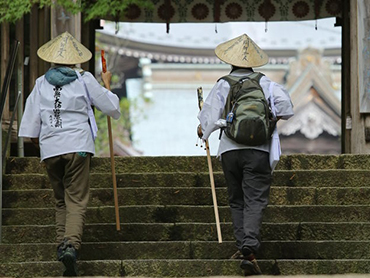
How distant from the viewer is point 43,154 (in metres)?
7.77

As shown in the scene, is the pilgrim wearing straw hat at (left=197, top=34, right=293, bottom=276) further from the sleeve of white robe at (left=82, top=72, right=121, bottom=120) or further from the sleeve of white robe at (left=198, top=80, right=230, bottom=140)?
the sleeve of white robe at (left=82, top=72, right=121, bottom=120)

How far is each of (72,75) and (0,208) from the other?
155 cm

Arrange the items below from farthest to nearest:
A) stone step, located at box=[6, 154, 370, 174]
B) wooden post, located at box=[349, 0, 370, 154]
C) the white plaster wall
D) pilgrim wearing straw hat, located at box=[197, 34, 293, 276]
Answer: the white plaster wall → wooden post, located at box=[349, 0, 370, 154] → stone step, located at box=[6, 154, 370, 174] → pilgrim wearing straw hat, located at box=[197, 34, 293, 276]

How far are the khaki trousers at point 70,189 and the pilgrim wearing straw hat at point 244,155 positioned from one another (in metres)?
1.12

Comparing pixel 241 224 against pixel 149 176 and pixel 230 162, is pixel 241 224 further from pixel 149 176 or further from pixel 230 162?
pixel 149 176

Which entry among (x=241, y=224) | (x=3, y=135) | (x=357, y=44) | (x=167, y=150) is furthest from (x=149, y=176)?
(x=167, y=150)

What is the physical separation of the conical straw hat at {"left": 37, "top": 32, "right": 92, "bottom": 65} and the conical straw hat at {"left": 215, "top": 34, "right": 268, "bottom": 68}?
1182 mm

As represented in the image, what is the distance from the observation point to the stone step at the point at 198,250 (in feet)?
26.3

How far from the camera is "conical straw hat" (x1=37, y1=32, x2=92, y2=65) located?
7926 mm

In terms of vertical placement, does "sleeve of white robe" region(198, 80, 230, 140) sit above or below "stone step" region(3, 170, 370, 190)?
above

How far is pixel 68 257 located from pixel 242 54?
2292mm

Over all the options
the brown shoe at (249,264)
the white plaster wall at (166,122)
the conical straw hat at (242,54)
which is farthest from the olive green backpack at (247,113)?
the white plaster wall at (166,122)

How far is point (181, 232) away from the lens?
8.51 m

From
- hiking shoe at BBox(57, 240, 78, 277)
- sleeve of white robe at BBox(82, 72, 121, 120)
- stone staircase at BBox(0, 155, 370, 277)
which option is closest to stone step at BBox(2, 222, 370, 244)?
stone staircase at BBox(0, 155, 370, 277)
